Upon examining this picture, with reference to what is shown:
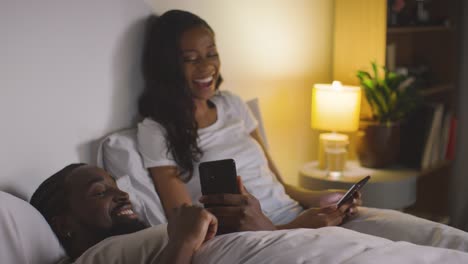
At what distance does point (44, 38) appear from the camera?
1650mm

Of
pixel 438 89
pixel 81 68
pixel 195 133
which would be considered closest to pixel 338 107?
pixel 195 133

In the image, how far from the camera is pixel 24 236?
53.9 inches

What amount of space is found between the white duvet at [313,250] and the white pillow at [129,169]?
22.1 inches

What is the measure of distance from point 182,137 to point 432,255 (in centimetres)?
95

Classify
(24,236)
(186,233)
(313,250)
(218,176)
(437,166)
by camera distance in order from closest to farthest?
(313,250) → (186,233) → (24,236) → (218,176) → (437,166)

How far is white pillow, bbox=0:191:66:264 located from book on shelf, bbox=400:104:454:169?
1721 mm

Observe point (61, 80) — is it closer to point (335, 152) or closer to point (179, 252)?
point (179, 252)

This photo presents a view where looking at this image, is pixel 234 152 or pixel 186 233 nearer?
pixel 186 233

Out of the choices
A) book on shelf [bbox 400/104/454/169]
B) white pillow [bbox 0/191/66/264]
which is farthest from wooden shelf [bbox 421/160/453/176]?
white pillow [bbox 0/191/66/264]

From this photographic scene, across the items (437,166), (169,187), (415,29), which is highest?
(415,29)

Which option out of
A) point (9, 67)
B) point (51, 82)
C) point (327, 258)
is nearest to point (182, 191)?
point (51, 82)

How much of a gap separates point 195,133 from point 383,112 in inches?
39.2

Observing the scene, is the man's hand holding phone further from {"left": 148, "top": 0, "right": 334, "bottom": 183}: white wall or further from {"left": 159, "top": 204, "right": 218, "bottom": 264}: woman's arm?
{"left": 148, "top": 0, "right": 334, "bottom": 183}: white wall

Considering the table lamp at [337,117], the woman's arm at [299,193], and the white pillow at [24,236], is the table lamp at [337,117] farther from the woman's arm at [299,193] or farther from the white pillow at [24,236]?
the white pillow at [24,236]
